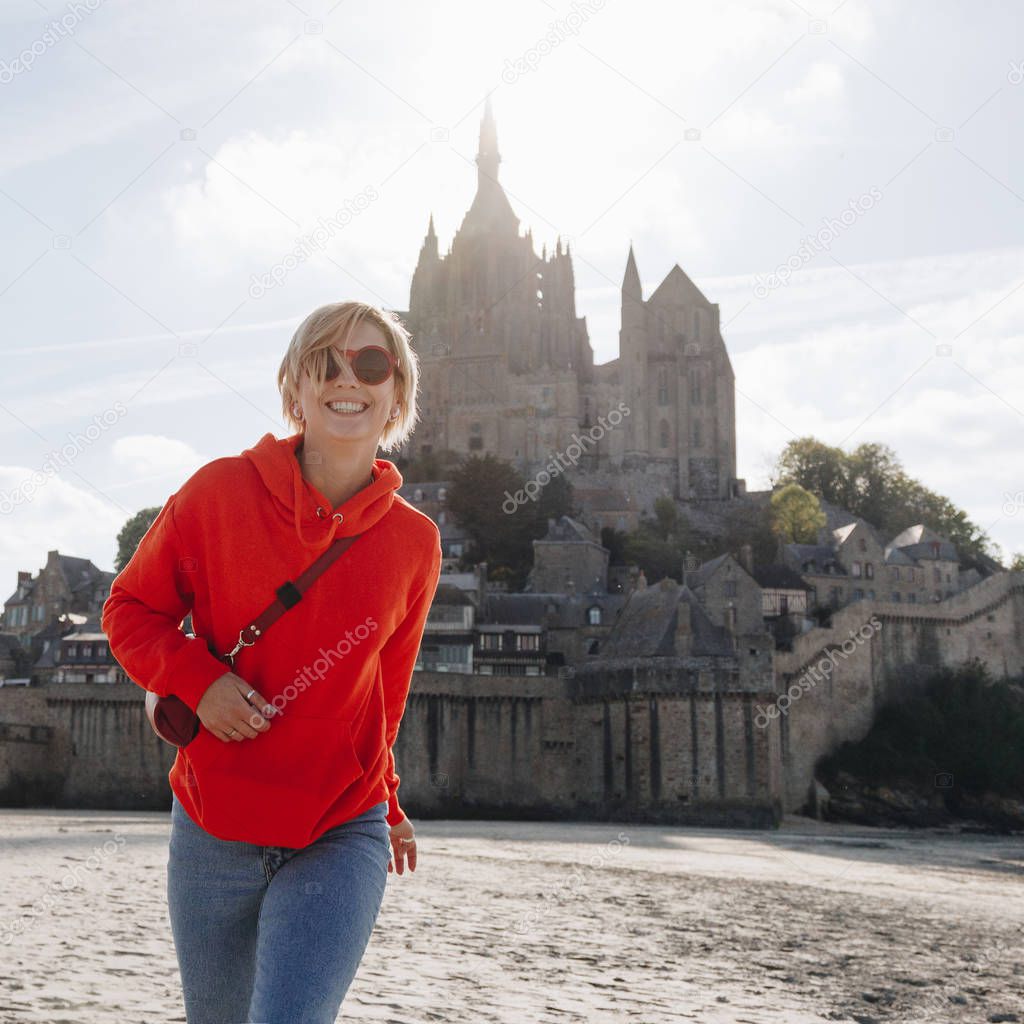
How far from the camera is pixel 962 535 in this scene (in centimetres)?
9988

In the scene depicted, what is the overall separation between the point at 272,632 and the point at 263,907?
774 mm

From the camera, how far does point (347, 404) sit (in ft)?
13.5

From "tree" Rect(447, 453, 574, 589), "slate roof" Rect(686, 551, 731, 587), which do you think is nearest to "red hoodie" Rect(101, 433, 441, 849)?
"slate roof" Rect(686, 551, 731, 587)

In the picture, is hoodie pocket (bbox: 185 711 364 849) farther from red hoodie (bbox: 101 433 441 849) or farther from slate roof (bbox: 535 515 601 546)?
slate roof (bbox: 535 515 601 546)

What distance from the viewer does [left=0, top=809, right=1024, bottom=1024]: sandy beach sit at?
332 inches

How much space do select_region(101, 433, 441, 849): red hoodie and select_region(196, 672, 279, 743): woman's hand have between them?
0.14 feet

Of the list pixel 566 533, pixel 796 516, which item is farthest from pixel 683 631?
pixel 796 516

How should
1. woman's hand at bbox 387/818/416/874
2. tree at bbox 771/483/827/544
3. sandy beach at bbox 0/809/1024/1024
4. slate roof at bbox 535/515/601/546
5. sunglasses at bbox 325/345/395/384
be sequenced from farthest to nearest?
tree at bbox 771/483/827/544 → slate roof at bbox 535/515/601/546 → sandy beach at bbox 0/809/1024/1024 → woman's hand at bbox 387/818/416/874 → sunglasses at bbox 325/345/395/384

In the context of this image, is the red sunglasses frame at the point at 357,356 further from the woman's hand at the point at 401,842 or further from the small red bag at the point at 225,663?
the woman's hand at the point at 401,842

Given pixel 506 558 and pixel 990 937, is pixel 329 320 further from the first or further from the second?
pixel 506 558

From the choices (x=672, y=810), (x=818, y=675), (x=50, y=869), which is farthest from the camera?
(x=818, y=675)

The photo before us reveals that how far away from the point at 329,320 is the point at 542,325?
118713 mm

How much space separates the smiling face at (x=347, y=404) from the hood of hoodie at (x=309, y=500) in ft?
0.40

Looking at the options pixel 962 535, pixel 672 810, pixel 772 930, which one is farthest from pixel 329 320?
pixel 962 535
